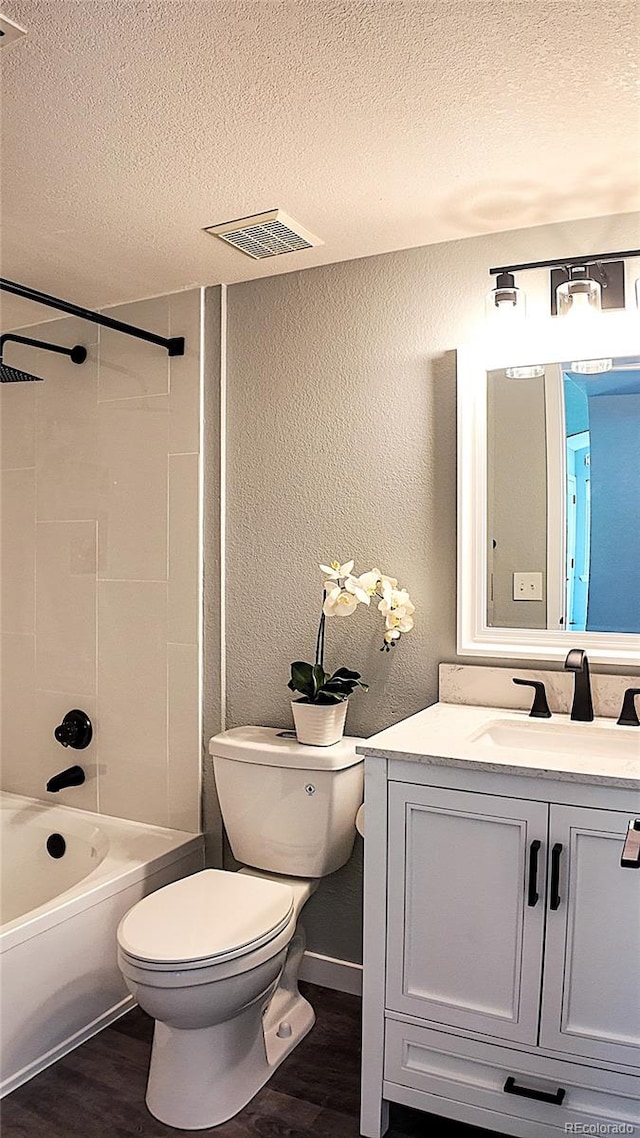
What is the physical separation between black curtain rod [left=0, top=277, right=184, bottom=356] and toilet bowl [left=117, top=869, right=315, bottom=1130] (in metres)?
1.57

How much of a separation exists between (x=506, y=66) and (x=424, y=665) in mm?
1501

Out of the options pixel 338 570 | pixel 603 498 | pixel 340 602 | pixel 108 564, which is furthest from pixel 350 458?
pixel 108 564

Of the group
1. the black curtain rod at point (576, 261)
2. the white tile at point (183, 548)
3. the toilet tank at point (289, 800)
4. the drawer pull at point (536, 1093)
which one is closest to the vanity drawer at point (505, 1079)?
the drawer pull at point (536, 1093)

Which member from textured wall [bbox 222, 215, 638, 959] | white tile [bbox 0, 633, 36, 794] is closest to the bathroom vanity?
textured wall [bbox 222, 215, 638, 959]

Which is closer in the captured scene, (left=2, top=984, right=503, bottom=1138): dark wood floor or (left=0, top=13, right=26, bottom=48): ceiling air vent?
(left=0, top=13, right=26, bottom=48): ceiling air vent

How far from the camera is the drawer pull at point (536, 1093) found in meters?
1.74

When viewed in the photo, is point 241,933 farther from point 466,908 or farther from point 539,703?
point 539,703

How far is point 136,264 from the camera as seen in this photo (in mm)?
2621

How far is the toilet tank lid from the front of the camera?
2.35 m

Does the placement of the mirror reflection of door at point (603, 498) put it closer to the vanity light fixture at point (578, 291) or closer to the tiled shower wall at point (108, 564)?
the vanity light fixture at point (578, 291)

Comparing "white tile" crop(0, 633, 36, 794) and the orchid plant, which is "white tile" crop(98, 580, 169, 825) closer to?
"white tile" crop(0, 633, 36, 794)

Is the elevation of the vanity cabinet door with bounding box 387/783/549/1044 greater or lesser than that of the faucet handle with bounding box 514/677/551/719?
lesser

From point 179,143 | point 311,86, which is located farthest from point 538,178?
point 179,143

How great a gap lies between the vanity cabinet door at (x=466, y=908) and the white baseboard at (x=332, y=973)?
695 millimetres
